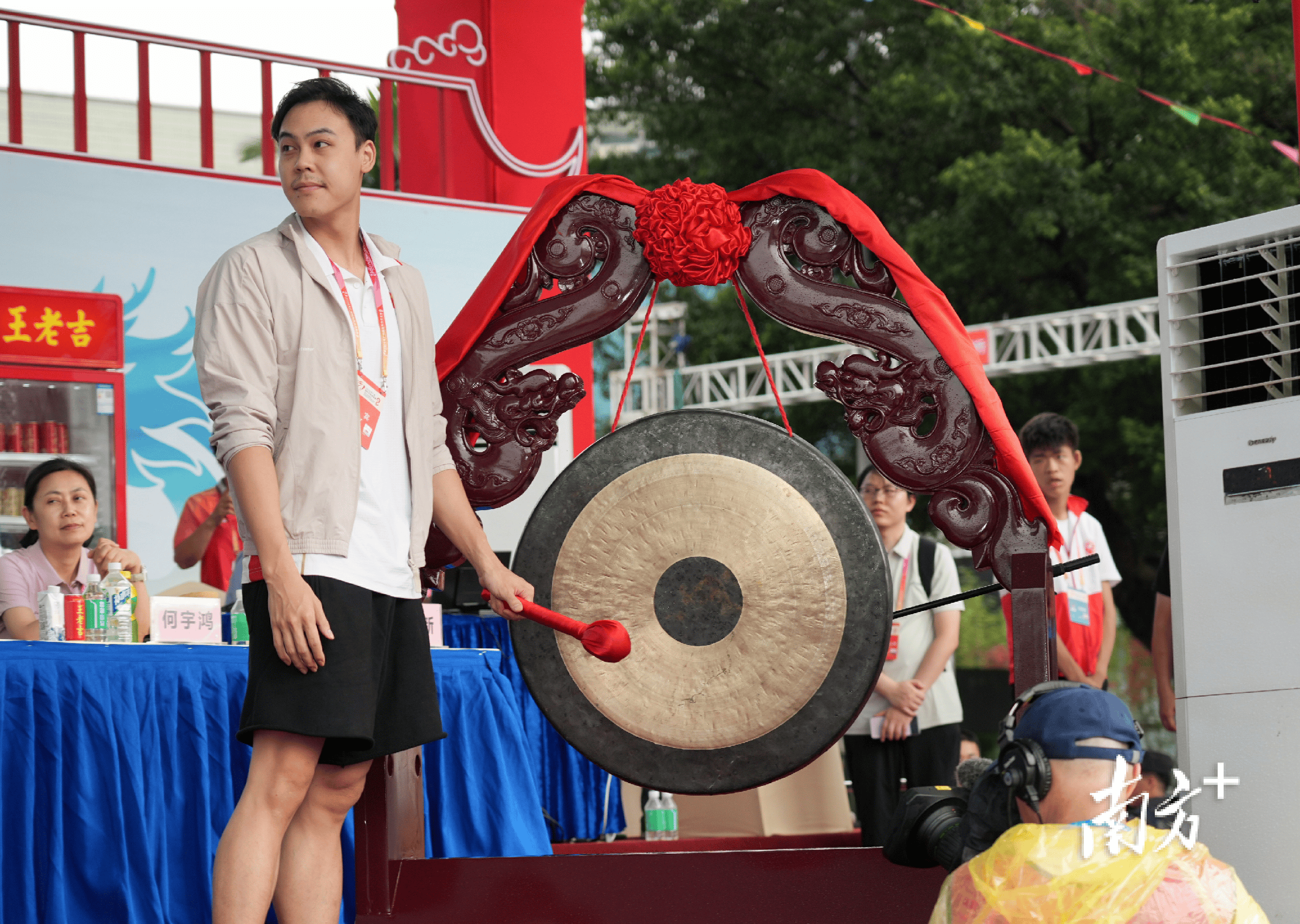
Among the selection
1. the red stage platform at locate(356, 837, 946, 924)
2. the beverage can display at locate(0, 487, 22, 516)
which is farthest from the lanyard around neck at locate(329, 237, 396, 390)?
the beverage can display at locate(0, 487, 22, 516)

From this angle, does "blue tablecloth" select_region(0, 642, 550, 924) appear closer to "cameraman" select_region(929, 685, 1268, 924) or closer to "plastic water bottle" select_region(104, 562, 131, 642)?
"plastic water bottle" select_region(104, 562, 131, 642)

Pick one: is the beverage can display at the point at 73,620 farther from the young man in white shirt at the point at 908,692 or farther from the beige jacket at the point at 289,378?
the young man in white shirt at the point at 908,692

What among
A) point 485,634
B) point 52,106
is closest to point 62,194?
point 485,634

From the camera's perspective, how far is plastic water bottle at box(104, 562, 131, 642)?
11.4 ft

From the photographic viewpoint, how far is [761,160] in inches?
607

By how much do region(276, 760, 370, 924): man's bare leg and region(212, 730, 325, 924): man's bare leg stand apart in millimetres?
70

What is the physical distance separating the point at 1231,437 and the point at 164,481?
484 centimetres

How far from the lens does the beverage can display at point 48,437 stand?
237 inches

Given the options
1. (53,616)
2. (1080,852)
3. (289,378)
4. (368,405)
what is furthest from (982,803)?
(53,616)

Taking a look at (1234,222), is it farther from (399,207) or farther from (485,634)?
(399,207)

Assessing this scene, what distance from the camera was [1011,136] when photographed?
1330cm

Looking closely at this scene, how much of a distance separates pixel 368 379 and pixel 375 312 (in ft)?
0.42

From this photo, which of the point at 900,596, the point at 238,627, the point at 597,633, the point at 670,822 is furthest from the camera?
the point at 670,822

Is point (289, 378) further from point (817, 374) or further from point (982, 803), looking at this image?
point (982, 803)
